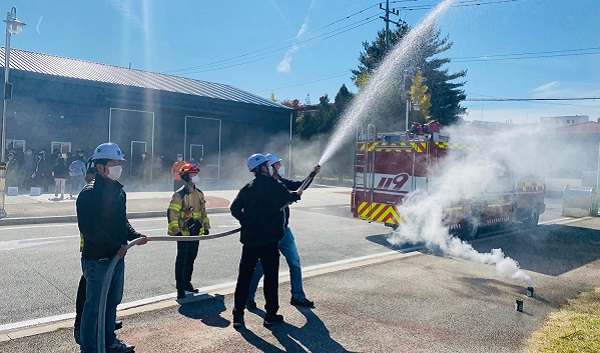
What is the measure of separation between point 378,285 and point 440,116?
3594cm

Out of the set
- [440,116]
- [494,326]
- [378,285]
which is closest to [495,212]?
[378,285]

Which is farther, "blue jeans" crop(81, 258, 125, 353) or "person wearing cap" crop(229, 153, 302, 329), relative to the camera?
"person wearing cap" crop(229, 153, 302, 329)

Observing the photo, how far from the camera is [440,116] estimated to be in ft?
132

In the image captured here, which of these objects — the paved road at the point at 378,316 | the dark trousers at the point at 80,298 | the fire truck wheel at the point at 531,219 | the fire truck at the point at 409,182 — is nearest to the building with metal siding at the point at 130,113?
the fire truck at the point at 409,182

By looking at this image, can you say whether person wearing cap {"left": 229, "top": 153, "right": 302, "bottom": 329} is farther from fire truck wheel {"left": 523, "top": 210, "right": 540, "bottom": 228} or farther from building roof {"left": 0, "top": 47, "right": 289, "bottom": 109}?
building roof {"left": 0, "top": 47, "right": 289, "bottom": 109}

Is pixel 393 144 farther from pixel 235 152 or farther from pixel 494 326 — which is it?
pixel 235 152

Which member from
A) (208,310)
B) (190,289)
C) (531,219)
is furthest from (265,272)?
(531,219)

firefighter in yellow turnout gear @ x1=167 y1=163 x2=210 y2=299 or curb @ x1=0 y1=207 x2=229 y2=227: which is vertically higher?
firefighter in yellow turnout gear @ x1=167 y1=163 x2=210 y2=299

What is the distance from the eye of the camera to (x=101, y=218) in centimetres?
365

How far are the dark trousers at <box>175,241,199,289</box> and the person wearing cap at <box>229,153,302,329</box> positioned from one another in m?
1.11

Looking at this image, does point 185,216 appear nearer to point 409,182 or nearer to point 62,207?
point 409,182

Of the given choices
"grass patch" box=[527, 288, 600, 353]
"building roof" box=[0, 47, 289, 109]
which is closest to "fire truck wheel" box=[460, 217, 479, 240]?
"grass patch" box=[527, 288, 600, 353]

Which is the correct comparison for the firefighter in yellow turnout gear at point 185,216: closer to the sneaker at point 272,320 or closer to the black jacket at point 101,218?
the sneaker at point 272,320

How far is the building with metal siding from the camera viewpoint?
69.8ft
